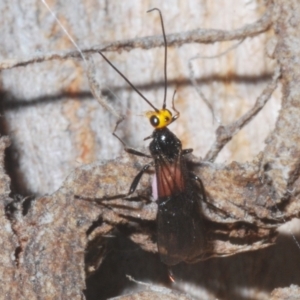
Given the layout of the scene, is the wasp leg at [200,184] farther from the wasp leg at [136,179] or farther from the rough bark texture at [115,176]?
the wasp leg at [136,179]

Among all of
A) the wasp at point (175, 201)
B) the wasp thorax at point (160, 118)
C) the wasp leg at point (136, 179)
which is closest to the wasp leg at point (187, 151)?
the wasp at point (175, 201)

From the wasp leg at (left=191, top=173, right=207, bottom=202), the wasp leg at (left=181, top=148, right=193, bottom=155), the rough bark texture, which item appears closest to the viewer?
the rough bark texture

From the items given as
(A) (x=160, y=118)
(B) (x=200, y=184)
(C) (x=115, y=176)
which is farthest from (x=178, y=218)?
(A) (x=160, y=118)

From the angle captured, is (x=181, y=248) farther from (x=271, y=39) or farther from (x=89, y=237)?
(x=271, y=39)

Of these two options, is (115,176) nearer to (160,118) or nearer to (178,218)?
(178,218)

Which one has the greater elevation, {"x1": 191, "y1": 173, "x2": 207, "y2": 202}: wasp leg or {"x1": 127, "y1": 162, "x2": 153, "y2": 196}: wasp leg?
{"x1": 127, "y1": 162, "x2": 153, "y2": 196}: wasp leg

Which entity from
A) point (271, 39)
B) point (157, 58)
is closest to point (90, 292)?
point (157, 58)

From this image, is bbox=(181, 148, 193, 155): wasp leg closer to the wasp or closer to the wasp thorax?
the wasp

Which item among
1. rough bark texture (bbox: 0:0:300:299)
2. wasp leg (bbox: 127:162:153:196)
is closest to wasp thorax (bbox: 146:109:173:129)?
rough bark texture (bbox: 0:0:300:299)
